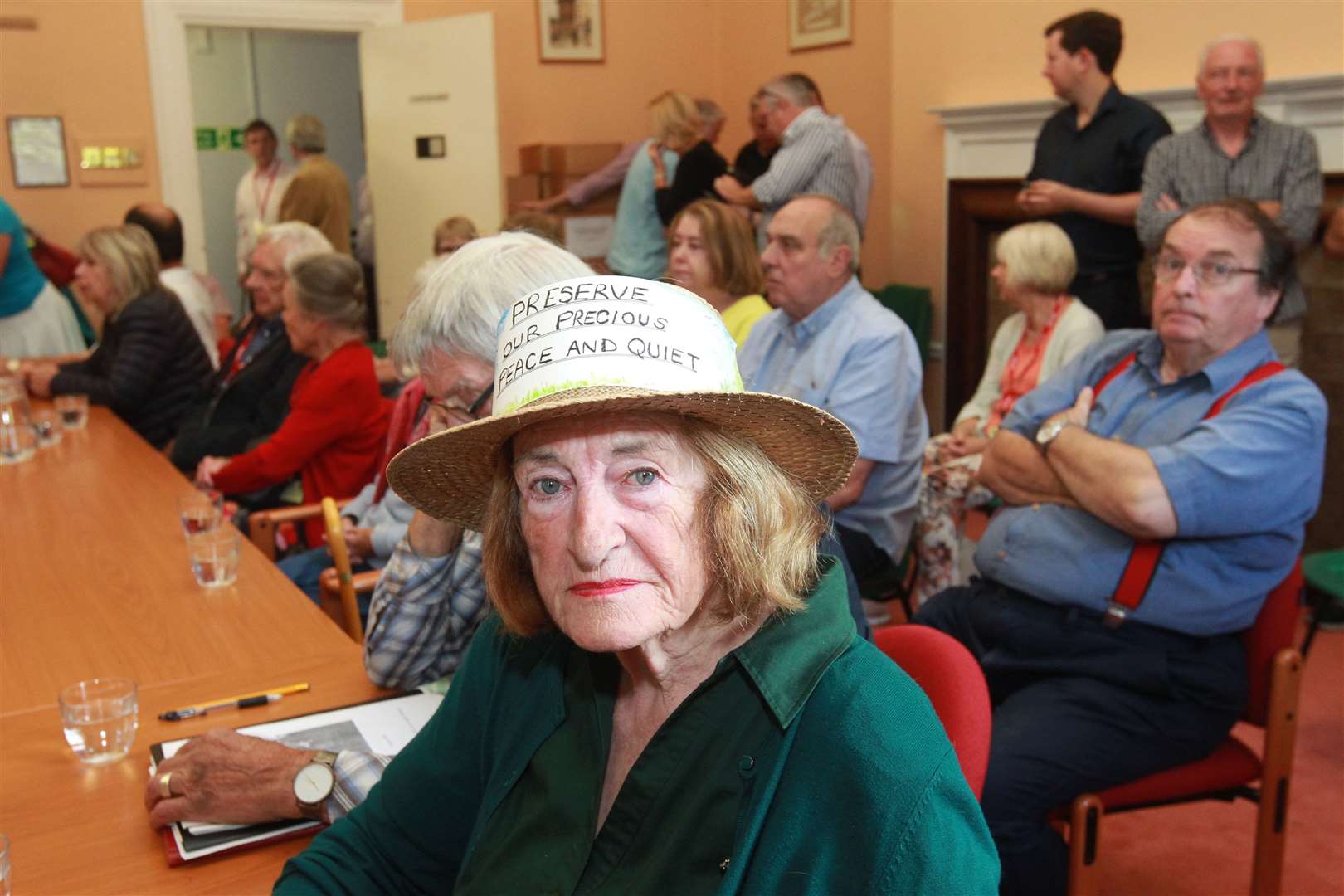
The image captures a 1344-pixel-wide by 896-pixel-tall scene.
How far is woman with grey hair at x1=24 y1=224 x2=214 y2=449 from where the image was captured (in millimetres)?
4312

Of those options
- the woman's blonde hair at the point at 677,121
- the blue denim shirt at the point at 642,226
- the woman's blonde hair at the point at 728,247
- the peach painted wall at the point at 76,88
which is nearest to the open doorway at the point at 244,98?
the peach painted wall at the point at 76,88

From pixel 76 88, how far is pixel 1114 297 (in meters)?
5.63

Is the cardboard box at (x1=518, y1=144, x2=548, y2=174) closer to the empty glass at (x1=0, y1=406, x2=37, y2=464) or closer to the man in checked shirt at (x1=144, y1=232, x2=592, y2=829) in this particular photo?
the empty glass at (x1=0, y1=406, x2=37, y2=464)

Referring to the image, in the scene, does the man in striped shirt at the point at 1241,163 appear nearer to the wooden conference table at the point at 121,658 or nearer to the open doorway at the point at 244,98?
the wooden conference table at the point at 121,658

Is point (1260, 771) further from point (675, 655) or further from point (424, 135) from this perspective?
point (424, 135)

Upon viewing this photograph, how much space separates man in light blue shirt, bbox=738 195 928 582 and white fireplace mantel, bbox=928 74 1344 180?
1951 millimetres

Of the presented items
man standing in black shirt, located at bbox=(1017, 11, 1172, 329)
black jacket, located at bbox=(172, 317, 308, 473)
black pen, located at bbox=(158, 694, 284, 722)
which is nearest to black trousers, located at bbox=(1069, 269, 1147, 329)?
man standing in black shirt, located at bbox=(1017, 11, 1172, 329)

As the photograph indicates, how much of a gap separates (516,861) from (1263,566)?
5.02ft

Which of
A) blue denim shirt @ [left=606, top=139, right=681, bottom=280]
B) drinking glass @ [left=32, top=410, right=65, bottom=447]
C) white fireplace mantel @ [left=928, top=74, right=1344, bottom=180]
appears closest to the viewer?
drinking glass @ [left=32, top=410, right=65, bottom=447]

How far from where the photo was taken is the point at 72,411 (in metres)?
3.94

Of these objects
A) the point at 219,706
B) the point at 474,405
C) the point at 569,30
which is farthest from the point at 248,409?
the point at 569,30

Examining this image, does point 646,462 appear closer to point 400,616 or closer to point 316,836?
point 316,836

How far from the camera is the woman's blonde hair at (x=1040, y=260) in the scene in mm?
4176

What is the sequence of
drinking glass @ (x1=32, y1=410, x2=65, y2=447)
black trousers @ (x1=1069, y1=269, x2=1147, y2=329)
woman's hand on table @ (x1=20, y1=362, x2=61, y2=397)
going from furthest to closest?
black trousers @ (x1=1069, y1=269, x2=1147, y2=329) < woman's hand on table @ (x1=20, y1=362, x2=61, y2=397) < drinking glass @ (x1=32, y1=410, x2=65, y2=447)
